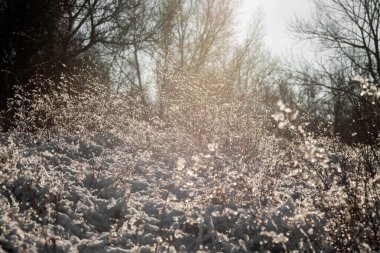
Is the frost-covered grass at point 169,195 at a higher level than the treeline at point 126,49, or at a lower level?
lower

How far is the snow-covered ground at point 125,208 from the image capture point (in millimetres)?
3373

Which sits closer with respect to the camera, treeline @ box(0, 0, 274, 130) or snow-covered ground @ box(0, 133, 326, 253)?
snow-covered ground @ box(0, 133, 326, 253)

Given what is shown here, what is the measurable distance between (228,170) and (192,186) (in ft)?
2.98

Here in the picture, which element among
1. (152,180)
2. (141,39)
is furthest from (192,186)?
(141,39)

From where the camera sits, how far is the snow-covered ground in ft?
11.1

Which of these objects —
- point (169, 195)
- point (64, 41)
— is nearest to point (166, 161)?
point (169, 195)

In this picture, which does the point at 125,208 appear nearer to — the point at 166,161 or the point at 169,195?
the point at 169,195

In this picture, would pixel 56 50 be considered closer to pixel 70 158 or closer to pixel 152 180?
pixel 70 158

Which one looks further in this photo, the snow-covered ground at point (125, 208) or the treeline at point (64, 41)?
the treeline at point (64, 41)

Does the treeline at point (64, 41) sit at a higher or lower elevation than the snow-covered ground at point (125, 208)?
higher

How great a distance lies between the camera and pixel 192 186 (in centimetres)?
516

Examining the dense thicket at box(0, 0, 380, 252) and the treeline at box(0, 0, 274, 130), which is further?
the treeline at box(0, 0, 274, 130)

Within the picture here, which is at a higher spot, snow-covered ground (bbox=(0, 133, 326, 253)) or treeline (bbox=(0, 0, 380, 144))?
treeline (bbox=(0, 0, 380, 144))

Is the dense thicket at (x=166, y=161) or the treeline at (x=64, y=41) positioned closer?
the dense thicket at (x=166, y=161)
